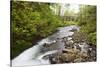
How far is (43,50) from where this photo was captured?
2.54 meters

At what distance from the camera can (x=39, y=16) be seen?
2.54 m

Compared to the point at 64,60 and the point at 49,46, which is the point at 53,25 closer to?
the point at 49,46

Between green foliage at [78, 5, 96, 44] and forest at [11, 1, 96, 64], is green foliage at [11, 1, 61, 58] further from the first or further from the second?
green foliage at [78, 5, 96, 44]

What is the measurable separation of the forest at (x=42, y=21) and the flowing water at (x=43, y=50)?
5 cm

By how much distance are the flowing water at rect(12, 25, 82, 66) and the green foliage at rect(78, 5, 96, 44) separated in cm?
16

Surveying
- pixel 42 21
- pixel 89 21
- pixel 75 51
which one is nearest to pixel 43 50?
pixel 42 21

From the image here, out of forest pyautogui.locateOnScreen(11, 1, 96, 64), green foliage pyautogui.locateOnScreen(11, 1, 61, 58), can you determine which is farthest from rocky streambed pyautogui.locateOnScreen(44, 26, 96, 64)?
green foliage pyautogui.locateOnScreen(11, 1, 61, 58)

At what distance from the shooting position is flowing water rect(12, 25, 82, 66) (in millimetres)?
2428

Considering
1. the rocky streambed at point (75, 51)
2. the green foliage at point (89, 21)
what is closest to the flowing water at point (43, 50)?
the rocky streambed at point (75, 51)

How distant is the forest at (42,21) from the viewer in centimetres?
241

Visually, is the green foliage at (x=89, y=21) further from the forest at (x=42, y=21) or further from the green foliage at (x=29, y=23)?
the green foliage at (x=29, y=23)

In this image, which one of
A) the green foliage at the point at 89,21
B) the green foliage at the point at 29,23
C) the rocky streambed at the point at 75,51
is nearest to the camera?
the green foliage at the point at 29,23
